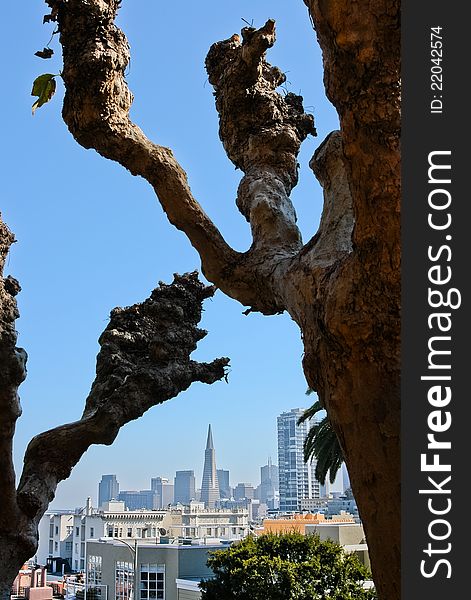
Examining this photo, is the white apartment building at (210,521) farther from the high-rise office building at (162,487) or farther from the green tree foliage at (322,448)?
the high-rise office building at (162,487)

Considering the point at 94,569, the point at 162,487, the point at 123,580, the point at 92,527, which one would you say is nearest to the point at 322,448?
the point at 123,580

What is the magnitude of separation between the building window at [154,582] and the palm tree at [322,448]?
494 inches

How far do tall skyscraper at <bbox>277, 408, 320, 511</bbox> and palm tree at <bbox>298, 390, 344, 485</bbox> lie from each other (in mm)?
110052

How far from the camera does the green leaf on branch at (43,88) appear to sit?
564 centimetres

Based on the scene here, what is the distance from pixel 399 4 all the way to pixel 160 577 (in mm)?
28307

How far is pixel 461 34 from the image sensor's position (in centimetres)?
285

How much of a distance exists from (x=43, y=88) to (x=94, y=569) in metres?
33.0

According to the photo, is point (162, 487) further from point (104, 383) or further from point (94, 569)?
point (104, 383)

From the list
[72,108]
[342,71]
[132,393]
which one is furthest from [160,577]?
[342,71]

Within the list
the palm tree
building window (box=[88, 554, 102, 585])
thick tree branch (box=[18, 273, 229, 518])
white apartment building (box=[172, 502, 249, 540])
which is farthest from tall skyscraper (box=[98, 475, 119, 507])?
thick tree branch (box=[18, 273, 229, 518])

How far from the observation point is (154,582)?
96.1ft

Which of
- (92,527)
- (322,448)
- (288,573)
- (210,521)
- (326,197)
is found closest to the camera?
(326,197)

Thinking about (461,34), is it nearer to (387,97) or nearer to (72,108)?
(387,97)

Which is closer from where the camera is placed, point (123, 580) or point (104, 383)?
point (104, 383)
